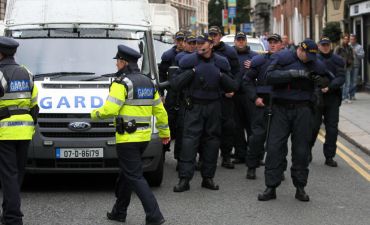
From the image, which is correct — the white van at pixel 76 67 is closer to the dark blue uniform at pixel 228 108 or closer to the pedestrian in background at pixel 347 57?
the dark blue uniform at pixel 228 108

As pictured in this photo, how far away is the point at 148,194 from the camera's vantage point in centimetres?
732

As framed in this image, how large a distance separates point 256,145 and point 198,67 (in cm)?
168

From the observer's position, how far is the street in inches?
307

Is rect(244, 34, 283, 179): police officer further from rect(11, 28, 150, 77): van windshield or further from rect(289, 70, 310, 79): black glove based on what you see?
rect(11, 28, 150, 77): van windshield

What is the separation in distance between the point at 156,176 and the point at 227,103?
6.47ft

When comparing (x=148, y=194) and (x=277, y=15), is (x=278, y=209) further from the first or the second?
(x=277, y=15)

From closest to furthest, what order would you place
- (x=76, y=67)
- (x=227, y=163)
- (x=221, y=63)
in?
1. (x=221, y=63)
2. (x=76, y=67)
3. (x=227, y=163)

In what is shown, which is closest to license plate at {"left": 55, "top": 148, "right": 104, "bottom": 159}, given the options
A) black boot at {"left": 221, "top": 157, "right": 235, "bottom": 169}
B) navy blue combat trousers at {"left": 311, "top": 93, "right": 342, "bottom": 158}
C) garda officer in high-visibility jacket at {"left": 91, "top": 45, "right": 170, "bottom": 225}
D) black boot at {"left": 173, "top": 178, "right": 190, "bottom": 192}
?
black boot at {"left": 173, "top": 178, "right": 190, "bottom": 192}

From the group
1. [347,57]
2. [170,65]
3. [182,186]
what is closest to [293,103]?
[182,186]

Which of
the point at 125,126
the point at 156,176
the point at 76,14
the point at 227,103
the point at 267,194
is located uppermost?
the point at 76,14

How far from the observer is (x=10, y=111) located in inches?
283

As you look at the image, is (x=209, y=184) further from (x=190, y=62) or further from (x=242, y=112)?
(x=242, y=112)

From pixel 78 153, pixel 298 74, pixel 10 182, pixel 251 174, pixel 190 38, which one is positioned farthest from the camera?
pixel 190 38

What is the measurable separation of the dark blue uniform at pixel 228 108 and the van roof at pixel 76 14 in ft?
3.52
